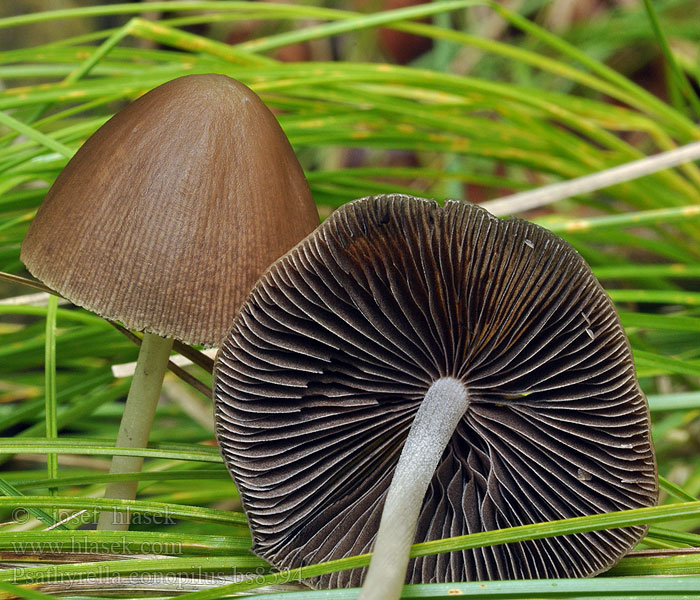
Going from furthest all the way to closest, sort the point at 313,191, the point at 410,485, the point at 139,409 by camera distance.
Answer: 1. the point at 313,191
2. the point at 139,409
3. the point at 410,485

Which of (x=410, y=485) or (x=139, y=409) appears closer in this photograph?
(x=410, y=485)

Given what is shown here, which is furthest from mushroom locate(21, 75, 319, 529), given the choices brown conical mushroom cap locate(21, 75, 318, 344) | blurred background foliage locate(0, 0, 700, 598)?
blurred background foliage locate(0, 0, 700, 598)

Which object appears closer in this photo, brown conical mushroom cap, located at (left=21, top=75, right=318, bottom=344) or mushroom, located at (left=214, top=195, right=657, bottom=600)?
mushroom, located at (left=214, top=195, right=657, bottom=600)

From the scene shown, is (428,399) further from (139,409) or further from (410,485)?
(139,409)

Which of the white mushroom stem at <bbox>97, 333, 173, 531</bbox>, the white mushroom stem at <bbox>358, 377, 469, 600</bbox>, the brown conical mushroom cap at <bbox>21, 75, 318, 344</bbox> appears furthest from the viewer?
the white mushroom stem at <bbox>97, 333, 173, 531</bbox>

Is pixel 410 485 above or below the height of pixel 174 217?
below

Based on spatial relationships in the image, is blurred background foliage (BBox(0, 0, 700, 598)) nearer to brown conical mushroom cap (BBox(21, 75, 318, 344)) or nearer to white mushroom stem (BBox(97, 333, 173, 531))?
white mushroom stem (BBox(97, 333, 173, 531))

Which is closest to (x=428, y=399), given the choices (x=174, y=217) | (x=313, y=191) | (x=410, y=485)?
(x=410, y=485)

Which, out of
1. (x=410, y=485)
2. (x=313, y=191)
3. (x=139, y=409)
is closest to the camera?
(x=410, y=485)
